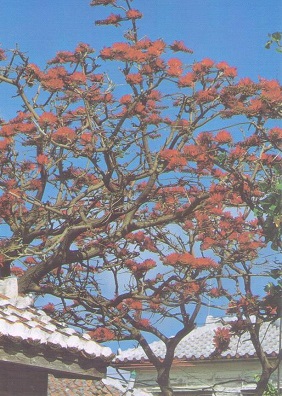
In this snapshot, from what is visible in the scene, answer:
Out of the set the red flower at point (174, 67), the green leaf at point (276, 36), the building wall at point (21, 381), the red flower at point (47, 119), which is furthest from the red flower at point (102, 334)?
the green leaf at point (276, 36)

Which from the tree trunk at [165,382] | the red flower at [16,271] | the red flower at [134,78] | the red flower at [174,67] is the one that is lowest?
the tree trunk at [165,382]

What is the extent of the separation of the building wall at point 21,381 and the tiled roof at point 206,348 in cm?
942

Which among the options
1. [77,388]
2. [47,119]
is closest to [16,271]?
[47,119]

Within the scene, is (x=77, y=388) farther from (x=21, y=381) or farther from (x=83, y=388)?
(x=21, y=381)

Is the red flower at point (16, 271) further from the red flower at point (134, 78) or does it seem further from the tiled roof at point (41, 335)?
the tiled roof at point (41, 335)

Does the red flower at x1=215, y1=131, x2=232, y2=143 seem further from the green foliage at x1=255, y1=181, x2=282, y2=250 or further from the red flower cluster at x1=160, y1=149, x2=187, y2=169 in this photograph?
the green foliage at x1=255, y1=181, x2=282, y2=250

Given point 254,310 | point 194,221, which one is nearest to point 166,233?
point 194,221

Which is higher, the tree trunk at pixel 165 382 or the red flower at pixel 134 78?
the red flower at pixel 134 78

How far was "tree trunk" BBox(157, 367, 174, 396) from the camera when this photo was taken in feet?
41.0

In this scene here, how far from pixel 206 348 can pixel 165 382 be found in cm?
507

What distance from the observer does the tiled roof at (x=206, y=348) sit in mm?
16453

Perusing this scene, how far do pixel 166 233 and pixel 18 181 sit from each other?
265 cm

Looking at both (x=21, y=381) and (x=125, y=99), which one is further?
(x=125, y=99)

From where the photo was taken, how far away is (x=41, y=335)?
6.02 metres
